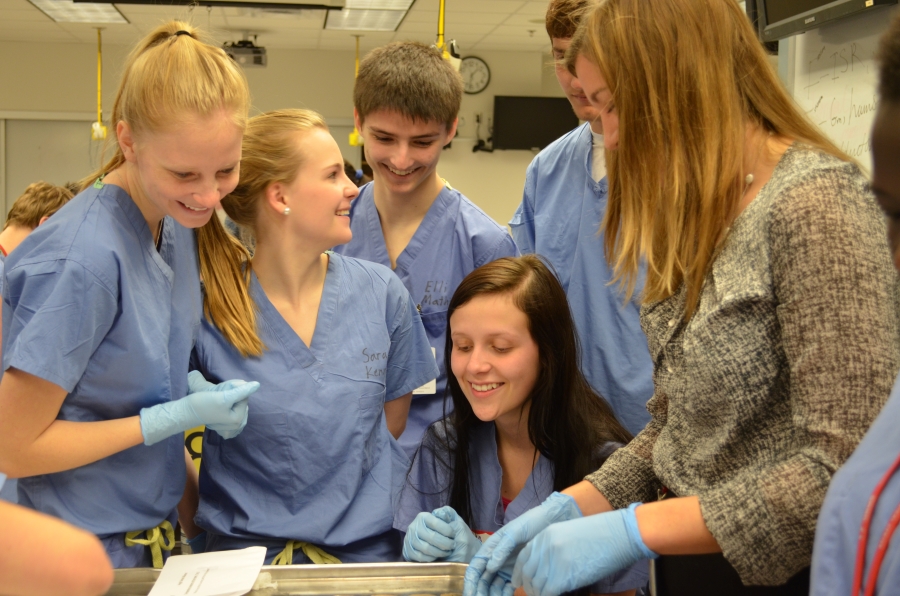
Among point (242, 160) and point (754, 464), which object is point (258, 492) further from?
point (754, 464)

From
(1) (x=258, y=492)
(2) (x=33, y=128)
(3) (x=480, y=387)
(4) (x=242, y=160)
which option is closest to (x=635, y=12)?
(3) (x=480, y=387)

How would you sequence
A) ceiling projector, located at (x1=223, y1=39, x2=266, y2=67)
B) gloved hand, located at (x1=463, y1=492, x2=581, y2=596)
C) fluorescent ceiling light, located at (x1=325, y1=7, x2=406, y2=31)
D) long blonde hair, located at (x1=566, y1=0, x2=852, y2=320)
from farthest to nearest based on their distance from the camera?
ceiling projector, located at (x1=223, y1=39, x2=266, y2=67) < fluorescent ceiling light, located at (x1=325, y1=7, x2=406, y2=31) < gloved hand, located at (x1=463, y1=492, x2=581, y2=596) < long blonde hair, located at (x1=566, y1=0, x2=852, y2=320)

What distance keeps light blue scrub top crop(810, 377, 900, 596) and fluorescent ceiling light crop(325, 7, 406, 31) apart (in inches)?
216

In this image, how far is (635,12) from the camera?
2.97ft

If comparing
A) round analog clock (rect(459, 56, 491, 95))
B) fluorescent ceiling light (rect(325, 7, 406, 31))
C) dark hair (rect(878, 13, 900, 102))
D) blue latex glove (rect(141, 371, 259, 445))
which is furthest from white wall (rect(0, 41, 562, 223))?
dark hair (rect(878, 13, 900, 102))

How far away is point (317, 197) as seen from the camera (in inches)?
59.0

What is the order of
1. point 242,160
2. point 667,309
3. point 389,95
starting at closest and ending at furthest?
point 667,309 < point 242,160 < point 389,95

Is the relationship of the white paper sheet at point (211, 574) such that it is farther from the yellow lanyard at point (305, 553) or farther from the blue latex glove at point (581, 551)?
the blue latex glove at point (581, 551)

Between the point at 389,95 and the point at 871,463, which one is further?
the point at 389,95

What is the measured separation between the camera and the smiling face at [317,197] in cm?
150

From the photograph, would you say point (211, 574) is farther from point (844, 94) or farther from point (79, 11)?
point (79, 11)

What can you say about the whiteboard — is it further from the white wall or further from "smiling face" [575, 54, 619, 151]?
the white wall

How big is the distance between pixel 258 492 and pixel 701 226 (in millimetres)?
885

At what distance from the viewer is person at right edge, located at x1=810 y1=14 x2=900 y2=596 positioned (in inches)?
21.4
